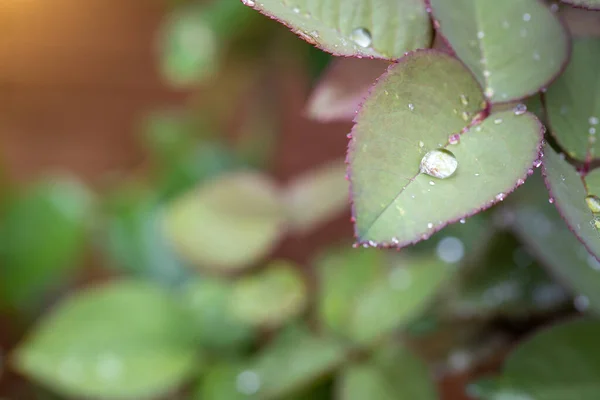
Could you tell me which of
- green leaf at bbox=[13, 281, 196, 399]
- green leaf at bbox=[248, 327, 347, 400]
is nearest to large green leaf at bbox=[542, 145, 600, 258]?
green leaf at bbox=[248, 327, 347, 400]

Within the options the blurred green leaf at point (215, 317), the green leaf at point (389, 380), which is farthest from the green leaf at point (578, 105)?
the blurred green leaf at point (215, 317)

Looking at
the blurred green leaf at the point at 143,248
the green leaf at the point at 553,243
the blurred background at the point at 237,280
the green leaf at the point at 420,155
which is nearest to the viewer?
the green leaf at the point at 420,155

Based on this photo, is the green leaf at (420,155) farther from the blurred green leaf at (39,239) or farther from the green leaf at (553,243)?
the blurred green leaf at (39,239)

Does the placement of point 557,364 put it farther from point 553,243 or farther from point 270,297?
point 270,297

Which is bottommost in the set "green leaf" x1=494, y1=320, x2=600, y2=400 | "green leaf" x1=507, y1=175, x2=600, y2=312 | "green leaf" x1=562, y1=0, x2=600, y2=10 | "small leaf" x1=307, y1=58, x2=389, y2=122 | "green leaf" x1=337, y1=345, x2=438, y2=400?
"green leaf" x1=337, y1=345, x2=438, y2=400

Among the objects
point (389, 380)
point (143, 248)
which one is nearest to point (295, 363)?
point (389, 380)

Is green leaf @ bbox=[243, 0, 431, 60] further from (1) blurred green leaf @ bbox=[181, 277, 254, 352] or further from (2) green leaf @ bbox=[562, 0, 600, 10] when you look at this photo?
(1) blurred green leaf @ bbox=[181, 277, 254, 352]
